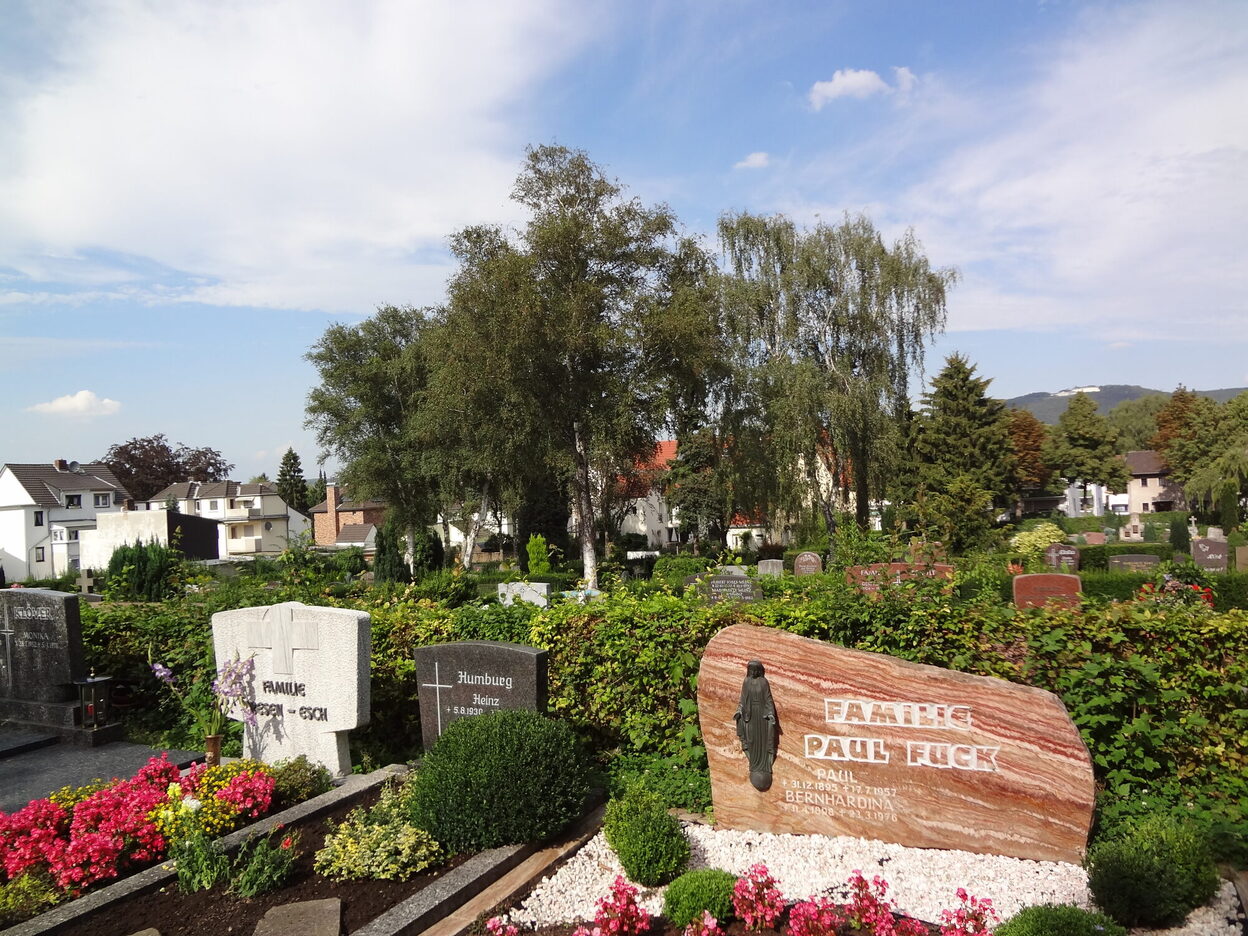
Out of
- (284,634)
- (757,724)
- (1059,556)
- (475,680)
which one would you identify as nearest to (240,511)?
(1059,556)

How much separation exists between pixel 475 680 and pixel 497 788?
4.96ft

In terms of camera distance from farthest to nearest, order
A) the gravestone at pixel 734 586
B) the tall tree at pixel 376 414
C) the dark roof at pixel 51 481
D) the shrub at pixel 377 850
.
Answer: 1. the dark roof at pixel 51 481
2. the tall tree at pixel 376 414
3. the gravestone at pixel 734 586
4. the shrub at pixel 377 850

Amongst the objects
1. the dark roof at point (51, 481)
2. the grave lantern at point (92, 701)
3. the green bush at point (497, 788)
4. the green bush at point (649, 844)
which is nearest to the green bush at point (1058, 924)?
the green bush at point (649, 844)

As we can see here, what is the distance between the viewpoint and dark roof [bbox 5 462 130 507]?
164ft

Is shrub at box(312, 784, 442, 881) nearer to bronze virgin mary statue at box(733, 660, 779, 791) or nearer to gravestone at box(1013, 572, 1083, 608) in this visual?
bronze virgin mary statue at box(733, 660, 779, 791)

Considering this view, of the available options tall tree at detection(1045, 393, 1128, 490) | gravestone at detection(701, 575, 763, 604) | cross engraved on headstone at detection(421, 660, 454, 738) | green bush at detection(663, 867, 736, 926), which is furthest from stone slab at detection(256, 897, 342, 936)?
tall tree at detection(1045, 393, 1128, 490)

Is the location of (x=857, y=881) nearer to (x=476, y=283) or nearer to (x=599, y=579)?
(x=599, y=579)

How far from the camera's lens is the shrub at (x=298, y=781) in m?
6.71

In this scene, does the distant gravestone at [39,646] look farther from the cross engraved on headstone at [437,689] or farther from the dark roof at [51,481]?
the dark roof at [51,481]

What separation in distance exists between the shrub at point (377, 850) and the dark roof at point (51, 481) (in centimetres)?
5477

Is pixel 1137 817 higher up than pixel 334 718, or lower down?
lower down

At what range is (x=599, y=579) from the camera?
23656 millimetres

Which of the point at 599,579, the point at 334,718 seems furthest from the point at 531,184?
the point at 334,718

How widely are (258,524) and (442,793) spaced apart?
65.8 meters
